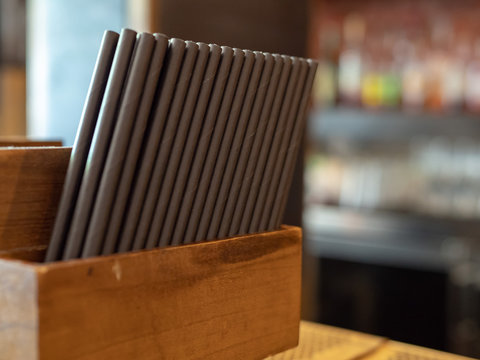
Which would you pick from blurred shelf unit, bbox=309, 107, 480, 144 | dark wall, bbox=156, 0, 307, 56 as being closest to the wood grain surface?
dark wall, bbox=156, 0, 307, 56

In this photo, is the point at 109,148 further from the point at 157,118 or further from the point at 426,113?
the point at 426,113

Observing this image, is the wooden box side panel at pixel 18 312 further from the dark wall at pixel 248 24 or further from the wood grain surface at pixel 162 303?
the dark wall at pixel 248 24

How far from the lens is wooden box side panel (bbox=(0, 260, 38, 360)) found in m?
0.47

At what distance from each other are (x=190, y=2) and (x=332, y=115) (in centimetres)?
190

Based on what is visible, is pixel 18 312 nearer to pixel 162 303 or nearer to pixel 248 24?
pixel 162 303

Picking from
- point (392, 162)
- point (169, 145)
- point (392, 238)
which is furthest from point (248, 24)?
point (392, 162)

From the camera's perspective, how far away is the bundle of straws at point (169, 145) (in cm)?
52

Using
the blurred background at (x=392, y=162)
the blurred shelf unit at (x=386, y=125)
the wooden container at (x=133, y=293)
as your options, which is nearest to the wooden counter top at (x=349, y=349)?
the wooden container at (x=133, y=293)

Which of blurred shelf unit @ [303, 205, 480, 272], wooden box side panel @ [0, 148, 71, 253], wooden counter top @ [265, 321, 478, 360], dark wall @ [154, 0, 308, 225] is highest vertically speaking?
dark wall @ [154, 0, 308, 225]

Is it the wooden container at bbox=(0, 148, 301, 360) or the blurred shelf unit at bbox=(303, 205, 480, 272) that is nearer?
the wooden container at bbox=(0, 148, 301, 360)

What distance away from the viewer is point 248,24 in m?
1.60

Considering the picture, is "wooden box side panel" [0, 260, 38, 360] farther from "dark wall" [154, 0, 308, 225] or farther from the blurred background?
the blurred background

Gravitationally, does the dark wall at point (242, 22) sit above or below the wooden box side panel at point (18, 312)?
above

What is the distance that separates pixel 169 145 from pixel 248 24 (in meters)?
1.11
